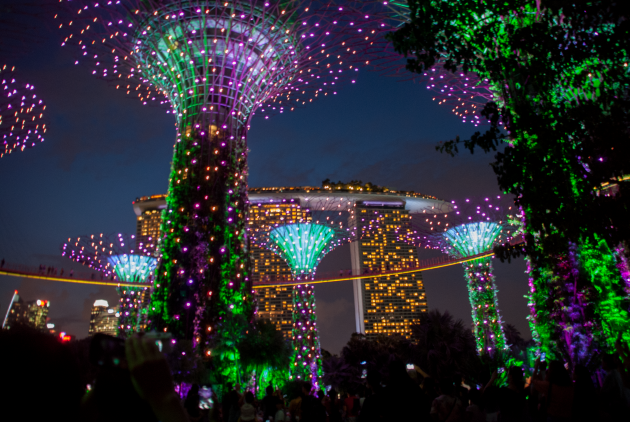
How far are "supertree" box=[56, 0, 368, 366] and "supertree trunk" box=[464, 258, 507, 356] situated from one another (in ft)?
53.7

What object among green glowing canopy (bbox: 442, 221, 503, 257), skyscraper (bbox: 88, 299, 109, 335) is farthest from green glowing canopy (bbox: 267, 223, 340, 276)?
skyscraper (bbox: 88, 299, 109, 335)

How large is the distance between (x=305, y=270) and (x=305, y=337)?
371 cm

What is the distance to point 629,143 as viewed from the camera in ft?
18.6

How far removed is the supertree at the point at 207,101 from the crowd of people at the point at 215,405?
6.73 metres

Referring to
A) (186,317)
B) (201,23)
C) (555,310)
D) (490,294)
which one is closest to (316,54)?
(201,23)

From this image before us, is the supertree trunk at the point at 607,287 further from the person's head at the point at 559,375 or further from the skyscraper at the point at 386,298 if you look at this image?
the skyscraper at the point at 386,298

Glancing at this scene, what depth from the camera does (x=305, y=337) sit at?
75.7 ft

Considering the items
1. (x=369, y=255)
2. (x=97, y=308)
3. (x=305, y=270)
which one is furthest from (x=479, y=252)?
(x=97, y=308)

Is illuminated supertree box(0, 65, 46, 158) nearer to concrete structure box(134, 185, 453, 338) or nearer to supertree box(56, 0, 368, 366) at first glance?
supertree box(56, 0, 368, 366)

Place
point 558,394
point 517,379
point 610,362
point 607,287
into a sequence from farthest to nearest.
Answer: point 607,287 < point 517,379 < point 610,362 < point 558,394

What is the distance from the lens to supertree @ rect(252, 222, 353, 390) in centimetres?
2286

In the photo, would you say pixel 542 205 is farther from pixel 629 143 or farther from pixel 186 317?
pixel 186 317

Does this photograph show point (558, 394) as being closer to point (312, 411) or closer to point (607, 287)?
point (312, 411)

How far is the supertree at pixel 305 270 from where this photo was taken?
2286 cm
